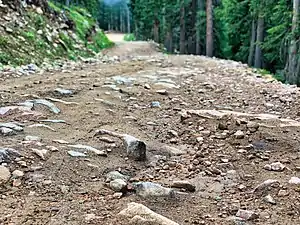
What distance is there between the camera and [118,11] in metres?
90.5

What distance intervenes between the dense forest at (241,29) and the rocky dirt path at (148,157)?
Answer: 6381 millimetres

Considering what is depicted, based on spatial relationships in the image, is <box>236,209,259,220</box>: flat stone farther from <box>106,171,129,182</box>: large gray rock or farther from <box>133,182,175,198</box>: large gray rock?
<box>106,171,129,182</box>: large gray rock

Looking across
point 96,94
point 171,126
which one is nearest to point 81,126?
point 171,126

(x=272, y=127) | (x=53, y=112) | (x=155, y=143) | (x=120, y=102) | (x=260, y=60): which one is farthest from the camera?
(x=260, y=60)

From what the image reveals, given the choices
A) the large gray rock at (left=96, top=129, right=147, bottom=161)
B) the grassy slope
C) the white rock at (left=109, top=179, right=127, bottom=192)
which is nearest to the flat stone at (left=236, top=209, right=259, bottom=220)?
the white rock at (left=109, top=179, right=127, bottom=192)

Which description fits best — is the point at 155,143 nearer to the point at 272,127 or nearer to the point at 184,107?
the point at 272,127

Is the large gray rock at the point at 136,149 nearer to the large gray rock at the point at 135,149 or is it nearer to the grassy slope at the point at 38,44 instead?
the large gray rock at the point at 135,149

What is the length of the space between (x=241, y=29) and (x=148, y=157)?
20223 mm

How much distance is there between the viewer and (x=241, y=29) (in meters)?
22.8

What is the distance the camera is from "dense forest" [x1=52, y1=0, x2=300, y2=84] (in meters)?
13.2

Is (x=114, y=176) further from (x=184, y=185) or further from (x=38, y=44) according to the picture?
(x=38, y=44)

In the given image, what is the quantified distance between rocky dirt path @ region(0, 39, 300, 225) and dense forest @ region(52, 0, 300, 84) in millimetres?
6381

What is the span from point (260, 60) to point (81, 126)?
51.1 feet

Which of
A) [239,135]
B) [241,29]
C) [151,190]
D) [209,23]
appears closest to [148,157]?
[151,190]
